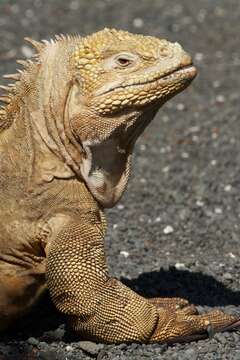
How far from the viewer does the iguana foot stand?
6348mm

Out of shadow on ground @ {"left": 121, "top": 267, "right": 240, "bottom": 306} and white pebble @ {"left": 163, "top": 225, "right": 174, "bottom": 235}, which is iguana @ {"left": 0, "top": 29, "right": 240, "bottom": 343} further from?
white pebble @ {"left": 163, "top": 225, "right": 174, "bottom": 235}

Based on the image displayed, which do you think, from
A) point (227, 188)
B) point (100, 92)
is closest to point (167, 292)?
point (100, 92)

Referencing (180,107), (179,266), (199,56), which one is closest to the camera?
(179,266)

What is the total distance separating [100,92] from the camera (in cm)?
607

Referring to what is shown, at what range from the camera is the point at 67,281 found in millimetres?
6008

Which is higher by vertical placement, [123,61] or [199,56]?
[199,56]

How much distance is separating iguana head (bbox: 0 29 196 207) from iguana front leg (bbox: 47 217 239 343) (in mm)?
406

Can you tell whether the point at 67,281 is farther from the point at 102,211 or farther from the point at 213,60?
the point at 213,60

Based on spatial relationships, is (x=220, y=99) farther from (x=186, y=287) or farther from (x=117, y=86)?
(x=117, y=86)

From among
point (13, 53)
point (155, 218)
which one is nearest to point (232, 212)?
point (155, 218)

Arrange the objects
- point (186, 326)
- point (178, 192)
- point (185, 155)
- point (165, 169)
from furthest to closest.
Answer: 1. point (185, 155)
2. point (165, 169)
3. point (178, 192)
4. point (186, 326)

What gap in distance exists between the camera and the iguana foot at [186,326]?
6.35m

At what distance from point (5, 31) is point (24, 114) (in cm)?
1057

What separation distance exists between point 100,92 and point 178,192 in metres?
4.11
